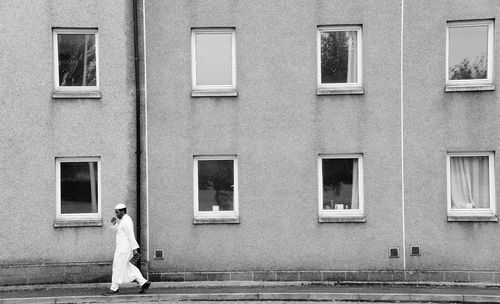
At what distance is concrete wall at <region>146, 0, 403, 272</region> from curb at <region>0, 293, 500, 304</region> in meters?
2.25

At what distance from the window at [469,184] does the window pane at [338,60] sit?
308 cm

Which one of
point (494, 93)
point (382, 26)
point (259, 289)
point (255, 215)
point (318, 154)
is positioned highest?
point (382, 26)

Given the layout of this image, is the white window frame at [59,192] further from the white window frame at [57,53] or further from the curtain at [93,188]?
the white window frame at [57,53]

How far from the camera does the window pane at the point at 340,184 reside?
18.7 metres

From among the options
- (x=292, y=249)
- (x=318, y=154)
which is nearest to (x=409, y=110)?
(x=318, y=154)

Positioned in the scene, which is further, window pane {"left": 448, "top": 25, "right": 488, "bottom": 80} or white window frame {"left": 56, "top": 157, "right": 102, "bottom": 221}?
window pane {"left": 448, "top": 25, "right": 488, "bottom": 80}

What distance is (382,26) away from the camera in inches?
723

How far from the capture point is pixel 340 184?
1867cm

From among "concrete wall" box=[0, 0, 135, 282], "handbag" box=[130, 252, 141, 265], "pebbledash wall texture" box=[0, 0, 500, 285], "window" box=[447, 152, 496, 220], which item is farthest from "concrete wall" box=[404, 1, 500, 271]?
"concrete wall" box=[0, 0, 135, 282]

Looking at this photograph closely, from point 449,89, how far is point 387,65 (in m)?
1.53

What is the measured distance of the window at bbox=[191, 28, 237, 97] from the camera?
1861 centimetres

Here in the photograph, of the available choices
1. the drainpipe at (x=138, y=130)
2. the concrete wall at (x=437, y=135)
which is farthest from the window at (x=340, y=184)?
the drainpipe at (x=138, y=130)

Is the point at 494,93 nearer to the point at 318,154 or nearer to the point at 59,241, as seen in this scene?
the point at 318,154

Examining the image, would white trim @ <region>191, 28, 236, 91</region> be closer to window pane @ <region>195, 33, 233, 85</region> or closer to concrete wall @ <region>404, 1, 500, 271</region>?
window pane @ <region>195, 33, 233, 85</region>
